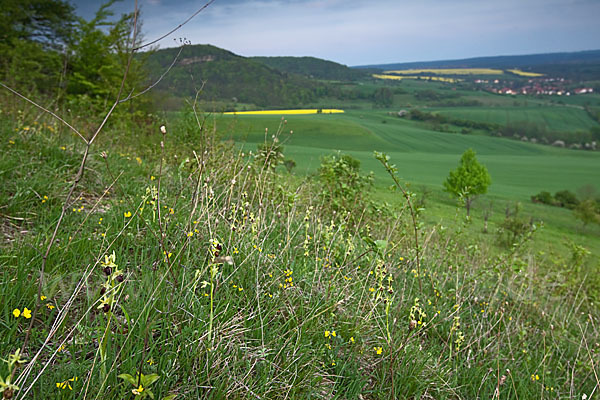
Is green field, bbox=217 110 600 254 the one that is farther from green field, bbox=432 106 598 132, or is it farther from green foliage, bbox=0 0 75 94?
green field, bbox=432 106 598 132

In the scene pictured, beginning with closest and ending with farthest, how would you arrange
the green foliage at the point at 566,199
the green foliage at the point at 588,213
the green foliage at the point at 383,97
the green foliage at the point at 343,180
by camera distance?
the green foliage at the point at 343,180, the green foliage at the point at 588,213, the green foliage at the point at 566,199, the green foliage at the point at 383,97

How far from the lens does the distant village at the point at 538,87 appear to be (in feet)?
473

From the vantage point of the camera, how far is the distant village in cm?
14412

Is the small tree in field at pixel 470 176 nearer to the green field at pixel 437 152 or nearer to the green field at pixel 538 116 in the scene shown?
the green field at pixel 437 152

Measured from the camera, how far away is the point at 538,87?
152 metres

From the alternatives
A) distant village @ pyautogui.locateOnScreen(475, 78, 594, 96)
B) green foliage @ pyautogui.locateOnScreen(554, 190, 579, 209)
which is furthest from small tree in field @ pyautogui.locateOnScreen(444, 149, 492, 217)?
distant village @ pyautogui.locateOnScreen(475, 78, 594, 96)

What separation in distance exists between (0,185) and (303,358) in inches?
120

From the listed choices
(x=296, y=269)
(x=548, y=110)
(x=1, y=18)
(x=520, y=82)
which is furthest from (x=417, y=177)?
(x=520, y=82)

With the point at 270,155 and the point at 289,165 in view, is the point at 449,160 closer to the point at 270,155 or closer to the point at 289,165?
the point at 289,165

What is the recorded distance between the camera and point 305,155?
48.8 metres

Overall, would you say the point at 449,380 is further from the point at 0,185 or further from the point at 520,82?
the point at 520,82

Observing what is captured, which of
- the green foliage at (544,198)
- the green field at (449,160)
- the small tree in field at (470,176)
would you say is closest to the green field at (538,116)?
the green field at (449,160)

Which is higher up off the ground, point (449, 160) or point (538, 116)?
point (538, 116)

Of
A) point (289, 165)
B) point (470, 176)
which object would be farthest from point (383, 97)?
point (289, 165)
